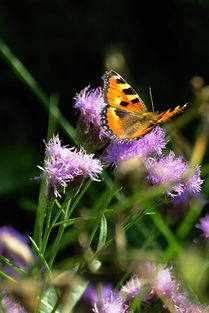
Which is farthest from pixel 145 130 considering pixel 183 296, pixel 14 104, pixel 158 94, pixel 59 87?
pixel 14 104

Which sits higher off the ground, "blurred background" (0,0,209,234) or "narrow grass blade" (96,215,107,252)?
"narrow grass blade" (96,215,107,252)

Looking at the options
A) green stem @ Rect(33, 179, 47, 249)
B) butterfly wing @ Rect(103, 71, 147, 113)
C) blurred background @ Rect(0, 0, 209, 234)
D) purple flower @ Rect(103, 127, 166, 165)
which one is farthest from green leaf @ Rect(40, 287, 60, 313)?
blurred background @ Rect(0, 0, 209, 234)

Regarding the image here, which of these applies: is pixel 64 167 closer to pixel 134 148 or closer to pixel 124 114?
pixel 134 148

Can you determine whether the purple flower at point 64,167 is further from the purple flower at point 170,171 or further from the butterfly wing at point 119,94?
the butterfly wing at point 119,94

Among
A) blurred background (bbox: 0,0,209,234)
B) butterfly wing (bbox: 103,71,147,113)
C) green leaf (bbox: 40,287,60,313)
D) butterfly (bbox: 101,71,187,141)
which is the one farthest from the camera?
blurred background (bbox: 0,0,209,234)

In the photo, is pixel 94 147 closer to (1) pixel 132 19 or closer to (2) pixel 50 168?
(2) pixel 50 168

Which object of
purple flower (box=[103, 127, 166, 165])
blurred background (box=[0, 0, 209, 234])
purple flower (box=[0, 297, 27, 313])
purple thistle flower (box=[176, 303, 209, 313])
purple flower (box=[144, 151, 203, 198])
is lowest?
blurred background (box=[0, 0, 209, 234])

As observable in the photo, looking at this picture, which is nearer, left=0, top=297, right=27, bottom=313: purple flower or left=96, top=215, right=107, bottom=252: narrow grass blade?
left=0, top=297, right=27, bottom=313: purple flower

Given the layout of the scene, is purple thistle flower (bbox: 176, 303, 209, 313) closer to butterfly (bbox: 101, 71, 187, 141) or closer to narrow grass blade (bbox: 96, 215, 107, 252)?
narrow grass blade (bbox: 96, 215, 107, 252)
